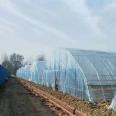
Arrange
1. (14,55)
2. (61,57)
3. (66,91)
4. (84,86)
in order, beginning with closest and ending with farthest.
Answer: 1. (84,86)
2. (66,91)
3. (61,57)
4. (14,55)

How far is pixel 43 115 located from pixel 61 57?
12.2m

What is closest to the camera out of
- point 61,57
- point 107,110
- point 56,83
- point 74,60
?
point 107,110

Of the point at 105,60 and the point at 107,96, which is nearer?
the point at 107,96

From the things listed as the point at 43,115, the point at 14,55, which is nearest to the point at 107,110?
the point at 43,115

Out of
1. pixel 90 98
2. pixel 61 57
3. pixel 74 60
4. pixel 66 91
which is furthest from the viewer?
pixel 61 57

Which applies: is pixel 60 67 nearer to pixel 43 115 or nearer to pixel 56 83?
pixel 56 83

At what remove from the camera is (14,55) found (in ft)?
463

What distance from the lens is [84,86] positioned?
1952 centimetres

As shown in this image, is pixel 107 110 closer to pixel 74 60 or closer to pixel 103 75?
pixel 103 75

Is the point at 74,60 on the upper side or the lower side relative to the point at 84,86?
upper

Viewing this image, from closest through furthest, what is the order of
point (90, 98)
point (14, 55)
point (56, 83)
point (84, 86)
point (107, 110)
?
point (107, 110)
point (90, 98)
point (84, 86)
point (56, 83)
point (14, 55)

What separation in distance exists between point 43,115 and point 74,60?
837cm

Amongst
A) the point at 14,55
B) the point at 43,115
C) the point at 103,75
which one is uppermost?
the point at 14,55

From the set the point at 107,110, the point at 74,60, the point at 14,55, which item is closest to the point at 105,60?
the point at 74,60
